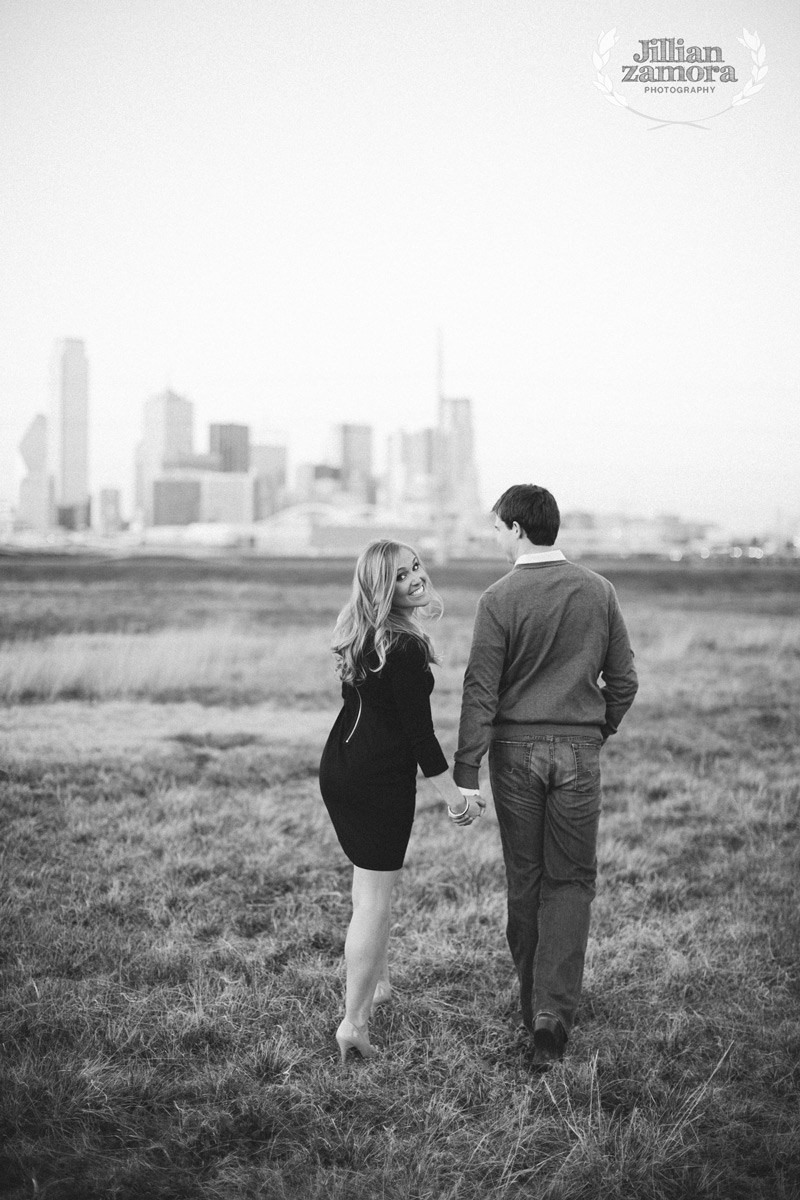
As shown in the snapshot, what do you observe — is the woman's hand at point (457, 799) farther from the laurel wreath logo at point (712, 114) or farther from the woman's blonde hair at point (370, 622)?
the laurel wreath logo at point (712, 114)

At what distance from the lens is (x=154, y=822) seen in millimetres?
6188

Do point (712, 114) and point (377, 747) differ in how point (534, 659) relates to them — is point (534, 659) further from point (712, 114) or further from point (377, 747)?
point (712, 114)

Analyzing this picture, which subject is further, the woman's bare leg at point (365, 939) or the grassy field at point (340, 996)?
the woman's bare leg at point (365, 939)

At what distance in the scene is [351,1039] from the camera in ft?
10.5

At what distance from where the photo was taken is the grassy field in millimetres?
2688

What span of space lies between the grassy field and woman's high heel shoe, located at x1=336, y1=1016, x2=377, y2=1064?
71mm

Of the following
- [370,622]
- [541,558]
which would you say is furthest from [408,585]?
[541,558]

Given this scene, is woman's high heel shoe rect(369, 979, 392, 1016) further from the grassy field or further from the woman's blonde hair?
the woman's blonde hair

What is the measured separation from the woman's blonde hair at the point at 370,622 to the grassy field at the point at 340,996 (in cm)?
142

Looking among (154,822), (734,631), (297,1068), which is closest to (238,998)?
(297,1068)

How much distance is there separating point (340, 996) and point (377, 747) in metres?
1.28

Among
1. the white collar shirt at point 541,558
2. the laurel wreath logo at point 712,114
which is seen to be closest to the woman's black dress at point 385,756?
the white collar shirt at point 541,558

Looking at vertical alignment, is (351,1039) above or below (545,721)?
below

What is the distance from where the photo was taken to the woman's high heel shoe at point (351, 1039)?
3211 millimetres
